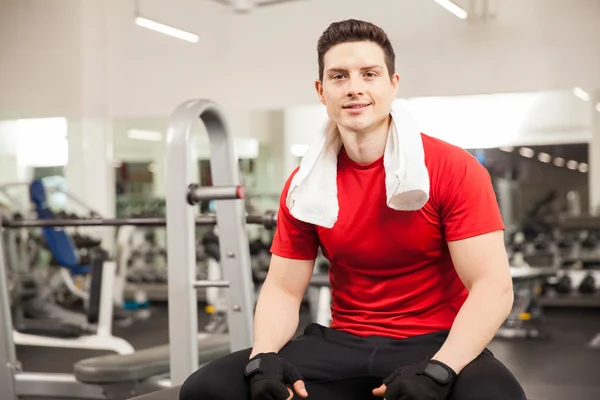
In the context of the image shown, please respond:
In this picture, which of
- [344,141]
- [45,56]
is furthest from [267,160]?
[344,141]

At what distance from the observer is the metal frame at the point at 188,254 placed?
6.82 ft

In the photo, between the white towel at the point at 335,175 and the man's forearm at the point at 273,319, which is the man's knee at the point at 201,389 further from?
the white towel at the point at 335,175

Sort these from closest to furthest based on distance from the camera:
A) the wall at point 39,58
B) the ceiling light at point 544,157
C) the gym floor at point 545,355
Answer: the gym floor at point 545,355
the ceiling light at point 544,157
the wall at point 39,58

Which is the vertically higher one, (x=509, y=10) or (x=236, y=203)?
(x=509, y=10)

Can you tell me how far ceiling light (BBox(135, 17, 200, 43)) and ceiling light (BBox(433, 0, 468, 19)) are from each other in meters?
2.38

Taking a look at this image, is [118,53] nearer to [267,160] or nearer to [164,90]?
[164,90]

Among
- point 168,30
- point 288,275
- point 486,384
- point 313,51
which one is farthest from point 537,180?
point 486,384

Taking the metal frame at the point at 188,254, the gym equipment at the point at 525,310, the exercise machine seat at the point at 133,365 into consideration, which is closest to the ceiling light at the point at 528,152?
the gym equipment at the point at 525,310

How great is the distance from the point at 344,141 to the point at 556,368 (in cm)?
324

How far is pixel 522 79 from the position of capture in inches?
239

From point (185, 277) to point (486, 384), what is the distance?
3.42 ft

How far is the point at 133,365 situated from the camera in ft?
8.68

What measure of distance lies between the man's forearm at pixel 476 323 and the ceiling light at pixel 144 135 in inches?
273

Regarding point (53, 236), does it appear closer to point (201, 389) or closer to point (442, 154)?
point (201, 389)
